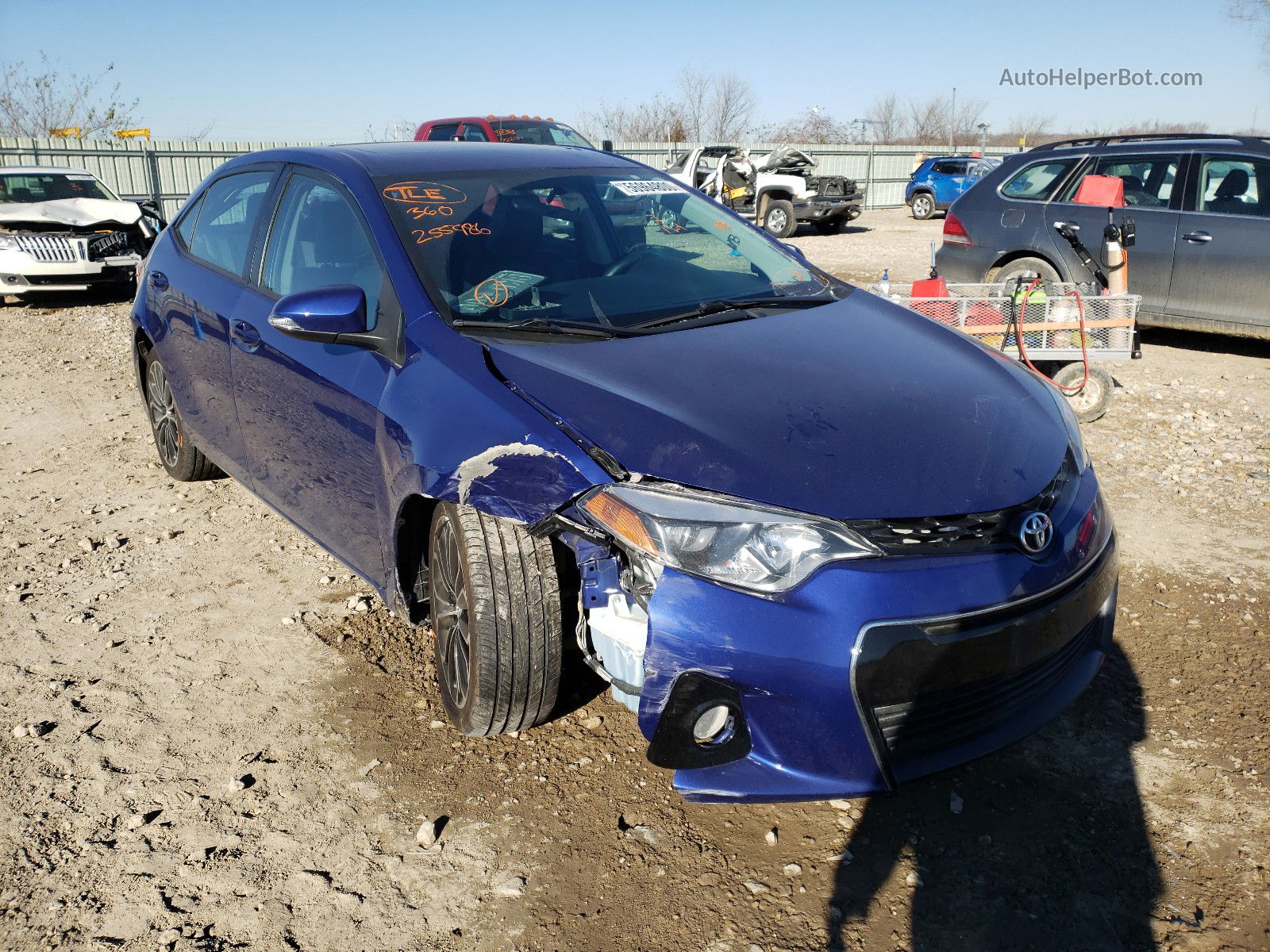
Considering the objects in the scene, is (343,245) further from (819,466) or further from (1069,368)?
(1069,368)

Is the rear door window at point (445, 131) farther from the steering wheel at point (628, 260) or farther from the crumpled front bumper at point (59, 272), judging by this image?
the steering wheel at point (628, 260)

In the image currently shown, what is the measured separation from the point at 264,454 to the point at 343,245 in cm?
91

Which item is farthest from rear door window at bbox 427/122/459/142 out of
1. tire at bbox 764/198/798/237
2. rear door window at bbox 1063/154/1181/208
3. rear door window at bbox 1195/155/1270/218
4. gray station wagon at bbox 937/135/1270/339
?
rear door window at bbox 1195/155/1270/218

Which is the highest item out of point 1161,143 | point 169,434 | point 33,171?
point 1161,143

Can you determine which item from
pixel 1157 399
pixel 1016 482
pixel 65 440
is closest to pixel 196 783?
pixel 1016 482

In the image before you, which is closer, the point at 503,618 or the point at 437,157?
the point at 503,618

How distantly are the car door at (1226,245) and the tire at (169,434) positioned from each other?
22.5 feet

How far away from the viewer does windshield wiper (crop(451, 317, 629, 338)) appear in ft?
9.30

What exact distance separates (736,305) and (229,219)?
7.43 feet

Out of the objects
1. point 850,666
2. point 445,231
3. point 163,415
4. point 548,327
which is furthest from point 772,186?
point 850,666

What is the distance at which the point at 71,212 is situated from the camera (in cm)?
1098

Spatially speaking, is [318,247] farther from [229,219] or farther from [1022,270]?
[1022,270]

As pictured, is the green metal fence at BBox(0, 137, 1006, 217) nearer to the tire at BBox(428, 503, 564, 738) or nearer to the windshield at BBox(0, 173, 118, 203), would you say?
the windshield at BBox(0, 173, 118, 203)

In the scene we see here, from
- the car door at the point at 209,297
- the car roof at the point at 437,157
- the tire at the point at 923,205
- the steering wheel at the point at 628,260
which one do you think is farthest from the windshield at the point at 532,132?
the tire at the point at 923,205
